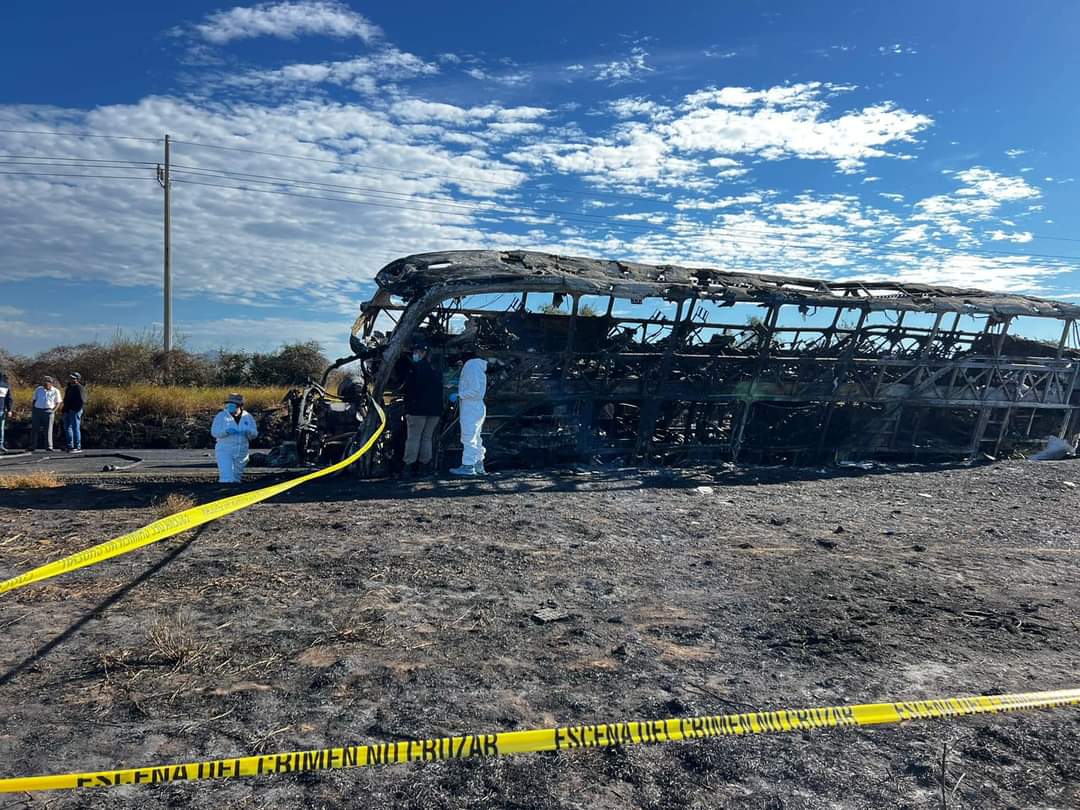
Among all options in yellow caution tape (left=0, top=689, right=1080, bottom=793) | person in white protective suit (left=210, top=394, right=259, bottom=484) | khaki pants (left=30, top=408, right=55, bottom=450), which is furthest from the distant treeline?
yellow caution tape (left=0, top=689, right=1080, bottom=793)

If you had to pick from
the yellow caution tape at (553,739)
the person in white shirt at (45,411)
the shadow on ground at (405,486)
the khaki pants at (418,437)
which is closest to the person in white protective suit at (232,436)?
the shadow on ground at (405,486)

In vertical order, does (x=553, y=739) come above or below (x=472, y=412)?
above

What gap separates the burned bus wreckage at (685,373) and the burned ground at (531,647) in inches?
116

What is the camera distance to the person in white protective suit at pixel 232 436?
9367 millimetres

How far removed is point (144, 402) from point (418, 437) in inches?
492

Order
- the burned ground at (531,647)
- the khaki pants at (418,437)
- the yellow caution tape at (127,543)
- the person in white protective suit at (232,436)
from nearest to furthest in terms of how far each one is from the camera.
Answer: the burned ground at (531,647)
the yellow caution tape at (127,543)
the person in white protective suit at (232,436)
the khaki pants at (418,437)

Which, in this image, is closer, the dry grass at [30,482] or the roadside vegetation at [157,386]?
the dry grass at [30,482]

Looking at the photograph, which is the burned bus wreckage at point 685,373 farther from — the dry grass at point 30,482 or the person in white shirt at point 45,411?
the person in white shirt at point 45,411

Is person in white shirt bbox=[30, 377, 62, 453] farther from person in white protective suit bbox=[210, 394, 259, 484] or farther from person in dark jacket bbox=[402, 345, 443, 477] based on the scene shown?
person in dark jacket bbox=[402, 345, 443, 477]

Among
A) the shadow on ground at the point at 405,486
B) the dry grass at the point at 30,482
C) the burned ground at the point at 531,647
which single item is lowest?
the dry grass at the point at 30,482

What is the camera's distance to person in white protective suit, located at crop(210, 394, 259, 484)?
30.7 feet

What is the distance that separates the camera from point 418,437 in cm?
988

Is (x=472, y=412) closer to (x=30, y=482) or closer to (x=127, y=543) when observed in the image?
(x=30, y=482)

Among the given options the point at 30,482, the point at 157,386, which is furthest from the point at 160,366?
the point at 30,482
